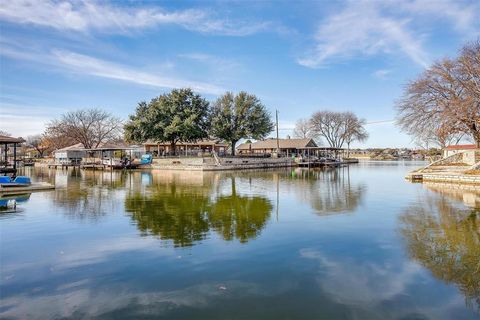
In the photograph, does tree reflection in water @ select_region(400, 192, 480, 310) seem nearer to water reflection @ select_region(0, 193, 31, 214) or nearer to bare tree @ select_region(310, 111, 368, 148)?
water reflection @ select_region(0, 193, 31, 214)

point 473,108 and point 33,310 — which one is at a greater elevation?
point 473,108

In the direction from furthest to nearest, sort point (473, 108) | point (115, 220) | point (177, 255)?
point (473, 108) < point (115, 220) < point (177, 255)

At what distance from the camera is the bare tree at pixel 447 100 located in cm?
2786

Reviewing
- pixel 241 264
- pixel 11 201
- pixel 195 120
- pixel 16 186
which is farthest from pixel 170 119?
pixel 241 264

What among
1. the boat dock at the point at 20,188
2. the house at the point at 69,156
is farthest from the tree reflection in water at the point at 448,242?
the house at the point at 69,156

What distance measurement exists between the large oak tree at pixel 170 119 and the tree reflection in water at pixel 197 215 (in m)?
31.2

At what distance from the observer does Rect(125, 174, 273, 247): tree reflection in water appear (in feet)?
34.2

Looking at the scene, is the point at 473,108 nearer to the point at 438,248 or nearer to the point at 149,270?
→ the point at 438,248

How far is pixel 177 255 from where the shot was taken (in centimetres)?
820

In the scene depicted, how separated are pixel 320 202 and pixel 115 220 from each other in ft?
31.1

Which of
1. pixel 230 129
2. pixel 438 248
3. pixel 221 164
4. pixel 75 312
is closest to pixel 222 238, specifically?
pixel 75 312

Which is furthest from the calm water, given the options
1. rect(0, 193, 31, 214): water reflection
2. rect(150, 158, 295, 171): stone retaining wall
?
rect(150, 158, 295, 171): stone retaining wall

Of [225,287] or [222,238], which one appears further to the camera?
[222,238]

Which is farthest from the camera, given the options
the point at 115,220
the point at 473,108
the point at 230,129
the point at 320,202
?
the point at 230,129
